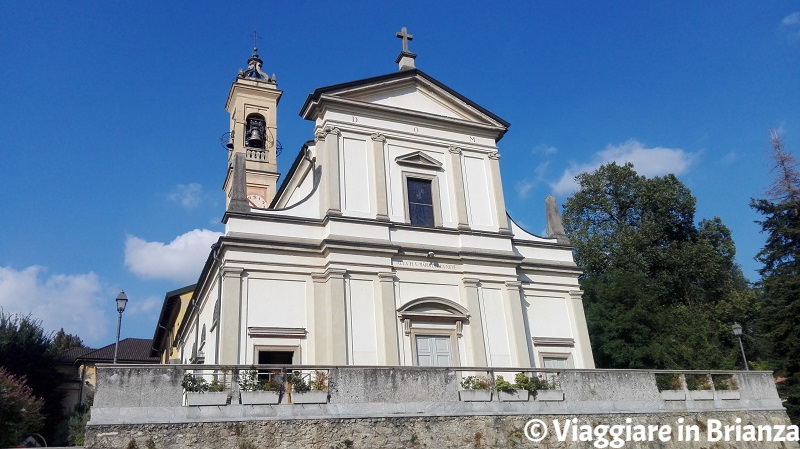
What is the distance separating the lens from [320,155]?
19609mm

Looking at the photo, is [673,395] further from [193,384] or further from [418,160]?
[193,384]

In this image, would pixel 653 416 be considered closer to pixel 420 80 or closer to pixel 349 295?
pixel 349 295

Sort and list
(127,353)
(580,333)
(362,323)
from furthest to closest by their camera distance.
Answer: (127,353) < (580,333) < (362,323)

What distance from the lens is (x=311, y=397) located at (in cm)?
1215

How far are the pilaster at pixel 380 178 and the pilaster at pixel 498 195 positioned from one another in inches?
158

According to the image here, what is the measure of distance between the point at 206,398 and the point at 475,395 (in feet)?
18.4

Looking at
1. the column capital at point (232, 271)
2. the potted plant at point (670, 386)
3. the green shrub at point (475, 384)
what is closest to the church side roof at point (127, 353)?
the column capital at point (232, 271)

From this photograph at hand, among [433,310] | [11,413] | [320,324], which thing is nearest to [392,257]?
[433,310]

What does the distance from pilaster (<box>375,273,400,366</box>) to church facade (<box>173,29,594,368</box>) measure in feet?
0.11

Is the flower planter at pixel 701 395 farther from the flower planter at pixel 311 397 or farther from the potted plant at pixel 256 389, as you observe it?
the potted plant at pixel 256 389

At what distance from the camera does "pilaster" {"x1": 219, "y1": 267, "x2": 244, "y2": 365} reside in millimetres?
16000

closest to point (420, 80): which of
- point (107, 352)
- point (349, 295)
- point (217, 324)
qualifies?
point (349, 295)

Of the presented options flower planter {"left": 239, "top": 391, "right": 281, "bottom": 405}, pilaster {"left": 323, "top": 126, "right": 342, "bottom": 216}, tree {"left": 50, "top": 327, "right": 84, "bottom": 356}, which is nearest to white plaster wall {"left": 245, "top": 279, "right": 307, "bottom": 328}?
pilaster {"left": 323, "top": 126, "right": 342, "bottom": 216}

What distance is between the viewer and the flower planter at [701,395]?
1579 centimetres
